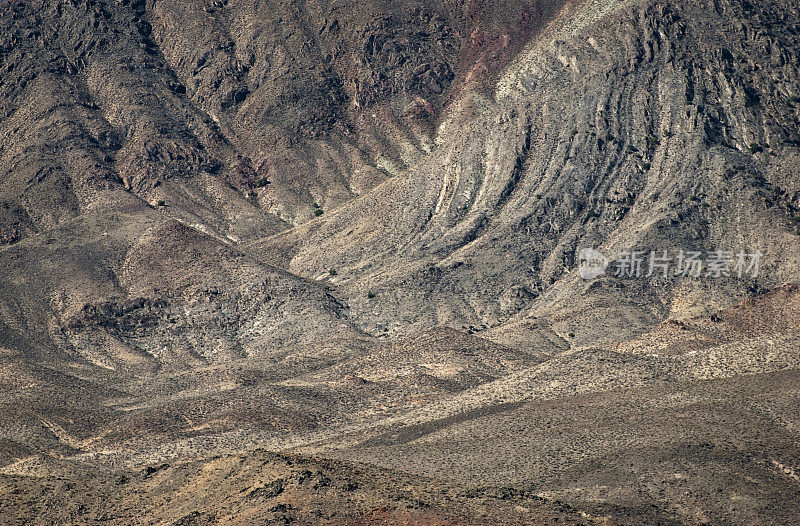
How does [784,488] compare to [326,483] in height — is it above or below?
below

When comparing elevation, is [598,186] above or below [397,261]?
above

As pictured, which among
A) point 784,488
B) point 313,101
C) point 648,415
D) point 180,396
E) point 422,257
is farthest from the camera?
point 313,101

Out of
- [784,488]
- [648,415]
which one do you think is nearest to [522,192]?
[648,415]

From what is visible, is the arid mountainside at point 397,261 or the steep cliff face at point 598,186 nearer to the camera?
the arid mountainside at point 397,261

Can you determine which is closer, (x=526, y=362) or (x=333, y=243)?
(x=526, y=362)

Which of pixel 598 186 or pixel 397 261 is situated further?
pixel 598 186

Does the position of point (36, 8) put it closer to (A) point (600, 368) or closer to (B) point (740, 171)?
(B) point (740, 171)

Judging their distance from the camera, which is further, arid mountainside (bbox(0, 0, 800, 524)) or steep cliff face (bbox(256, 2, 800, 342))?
steep cliff face (bbox(256, 2, 800, 342))

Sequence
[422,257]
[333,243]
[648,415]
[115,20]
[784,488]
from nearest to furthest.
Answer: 1. [784,488]
2. [648,415]
3. [422,257]
4. [333,243]
5. [115,20]
